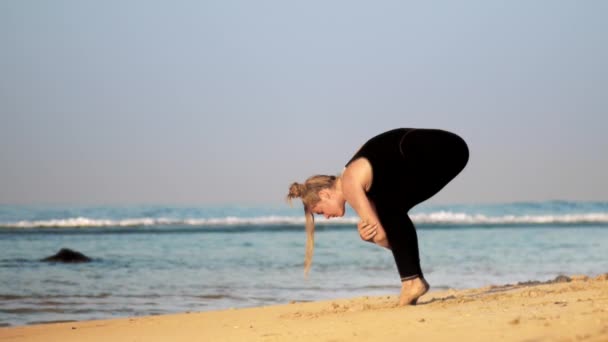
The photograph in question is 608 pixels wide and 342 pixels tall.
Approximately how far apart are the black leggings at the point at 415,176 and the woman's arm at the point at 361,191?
0.10 metres

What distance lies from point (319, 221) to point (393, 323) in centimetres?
2381

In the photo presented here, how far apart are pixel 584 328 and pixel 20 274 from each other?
26.7 feet

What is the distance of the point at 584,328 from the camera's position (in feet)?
11.1

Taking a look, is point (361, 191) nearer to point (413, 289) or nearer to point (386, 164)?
point (386, 164)

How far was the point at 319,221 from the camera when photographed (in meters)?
27.7

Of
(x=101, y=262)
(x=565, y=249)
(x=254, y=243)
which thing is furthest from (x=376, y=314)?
(x=254, y=243)

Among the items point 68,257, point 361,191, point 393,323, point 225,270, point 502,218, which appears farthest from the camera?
point 502,218

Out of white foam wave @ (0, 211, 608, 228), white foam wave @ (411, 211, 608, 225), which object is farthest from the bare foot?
white foam wave @ (411, 211, 608, 225)

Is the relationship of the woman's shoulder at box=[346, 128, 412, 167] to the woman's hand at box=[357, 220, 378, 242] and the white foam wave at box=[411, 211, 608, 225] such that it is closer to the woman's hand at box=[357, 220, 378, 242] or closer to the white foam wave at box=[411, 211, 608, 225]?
the woman's hand at box=[357, 220, 378, 242]

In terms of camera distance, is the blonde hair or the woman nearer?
the woman

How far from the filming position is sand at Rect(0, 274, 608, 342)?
11.3 feet

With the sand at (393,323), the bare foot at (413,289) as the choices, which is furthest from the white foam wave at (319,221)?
the bare foot at (413,289)

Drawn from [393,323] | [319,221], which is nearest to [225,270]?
[393,323]

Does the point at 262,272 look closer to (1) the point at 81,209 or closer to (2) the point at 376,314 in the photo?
(2) the point at 376,314
